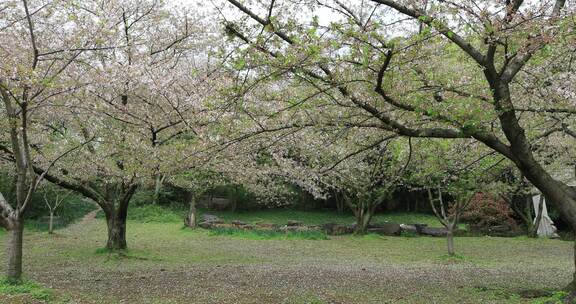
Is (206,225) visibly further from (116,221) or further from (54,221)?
(116,221)

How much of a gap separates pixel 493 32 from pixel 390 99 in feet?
4.51

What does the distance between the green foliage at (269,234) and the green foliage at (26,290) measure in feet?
35.9

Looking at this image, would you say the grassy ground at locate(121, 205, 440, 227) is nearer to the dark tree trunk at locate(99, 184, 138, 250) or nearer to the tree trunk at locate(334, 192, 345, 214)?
the tree trunk at locate(334, 192, 345, 214)

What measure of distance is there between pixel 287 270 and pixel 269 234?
8061 mm

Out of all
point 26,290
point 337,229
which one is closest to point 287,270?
point 26,290

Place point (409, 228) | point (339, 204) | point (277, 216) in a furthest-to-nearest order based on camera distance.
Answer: point (339, 204)
point (277, 216)
point (409, 228)

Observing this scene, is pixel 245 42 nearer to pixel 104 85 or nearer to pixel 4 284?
pixel 104 85

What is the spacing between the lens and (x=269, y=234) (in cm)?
1817

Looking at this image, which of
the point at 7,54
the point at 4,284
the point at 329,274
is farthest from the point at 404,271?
the point at 7,54

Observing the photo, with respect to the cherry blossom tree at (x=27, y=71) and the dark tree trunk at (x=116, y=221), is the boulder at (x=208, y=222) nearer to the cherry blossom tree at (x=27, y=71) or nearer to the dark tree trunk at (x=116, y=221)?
the dark tree trunk at (x=116, y=221)

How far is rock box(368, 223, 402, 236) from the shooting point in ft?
64.4

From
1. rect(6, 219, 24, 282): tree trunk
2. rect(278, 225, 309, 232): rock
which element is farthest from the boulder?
rect(6, 219, 24, 282): tree trunk

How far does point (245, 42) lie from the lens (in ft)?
18.2

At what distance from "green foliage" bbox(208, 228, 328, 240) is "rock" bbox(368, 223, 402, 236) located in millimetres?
2792
